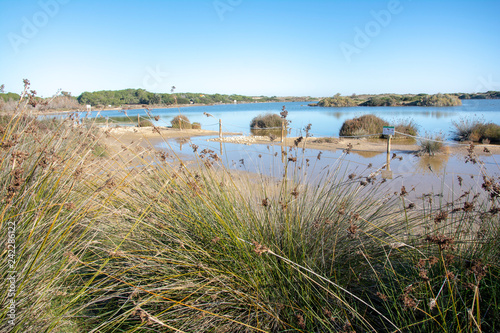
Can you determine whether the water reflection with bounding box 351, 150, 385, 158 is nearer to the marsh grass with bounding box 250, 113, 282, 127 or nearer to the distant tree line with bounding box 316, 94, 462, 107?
the marsh grass with bounding box 250, 113, 282, 127

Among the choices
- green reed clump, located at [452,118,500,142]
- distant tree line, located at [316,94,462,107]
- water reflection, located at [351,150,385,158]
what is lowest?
water reflection, located at [351,150,385,158]

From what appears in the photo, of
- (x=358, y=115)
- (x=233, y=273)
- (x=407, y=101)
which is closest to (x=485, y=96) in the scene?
(x=407, y=101)

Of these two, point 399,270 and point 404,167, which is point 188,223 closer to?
point 399,270

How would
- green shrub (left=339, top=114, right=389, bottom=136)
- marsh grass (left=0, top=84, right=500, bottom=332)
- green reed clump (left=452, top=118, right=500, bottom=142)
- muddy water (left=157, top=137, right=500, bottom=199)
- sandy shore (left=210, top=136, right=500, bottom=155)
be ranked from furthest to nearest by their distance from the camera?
1. green shrub (left=339, top=114, right=389, bottom=136)
2. green reed clump (left=452, top=118, right=500, bottom=142)
3. sandy shore (left=210, top=136, right=500, bottom=155)
4. muddy water (left=157, top=137, right=500, bottom=199)
5. marsh grass (left=0, top=84, right=500, bottom=332)

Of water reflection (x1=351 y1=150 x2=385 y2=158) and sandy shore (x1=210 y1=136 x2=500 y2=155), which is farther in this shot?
sandy shore (x1=210 y1=136 x2=500 y2=155)

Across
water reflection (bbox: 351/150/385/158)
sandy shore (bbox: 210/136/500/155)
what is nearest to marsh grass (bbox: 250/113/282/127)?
sandy shore (bbox: 210/136/500/155)

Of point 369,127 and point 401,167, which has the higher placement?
point 369,127

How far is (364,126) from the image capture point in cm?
1552

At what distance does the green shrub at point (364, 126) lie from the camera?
50.1 feet

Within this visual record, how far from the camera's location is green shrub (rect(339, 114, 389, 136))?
15255 mm

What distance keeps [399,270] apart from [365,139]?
13.4 m

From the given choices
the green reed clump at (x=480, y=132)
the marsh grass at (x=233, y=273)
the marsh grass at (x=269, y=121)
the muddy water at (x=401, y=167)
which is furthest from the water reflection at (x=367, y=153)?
the marsh grass at (x=269, y=121)

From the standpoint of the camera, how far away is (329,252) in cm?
182

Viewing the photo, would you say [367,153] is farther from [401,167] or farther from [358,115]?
[358,115]
